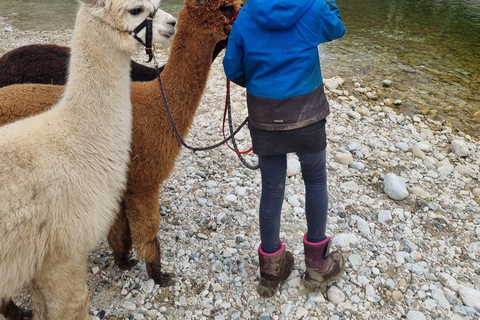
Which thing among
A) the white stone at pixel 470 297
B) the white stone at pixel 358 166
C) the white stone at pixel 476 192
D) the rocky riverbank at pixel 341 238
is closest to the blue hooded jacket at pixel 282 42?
the rocky riverbank at pixel 341 238

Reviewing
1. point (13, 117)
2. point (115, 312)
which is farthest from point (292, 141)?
point (13, 117)

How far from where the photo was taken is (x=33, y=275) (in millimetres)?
1666

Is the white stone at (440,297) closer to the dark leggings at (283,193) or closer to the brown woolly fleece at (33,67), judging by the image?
the dark leggings at (283,193)

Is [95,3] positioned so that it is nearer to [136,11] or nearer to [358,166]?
[136,11]

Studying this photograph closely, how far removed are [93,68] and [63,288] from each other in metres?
1.00

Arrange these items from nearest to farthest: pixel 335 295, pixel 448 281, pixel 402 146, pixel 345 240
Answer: pixel 335 295 → pixel 448 281 → pixel 345 240 → pixel 402 146

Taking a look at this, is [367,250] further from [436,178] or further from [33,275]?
[33,275]

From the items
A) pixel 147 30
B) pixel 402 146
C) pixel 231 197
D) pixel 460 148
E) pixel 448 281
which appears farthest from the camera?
pixel 460 148

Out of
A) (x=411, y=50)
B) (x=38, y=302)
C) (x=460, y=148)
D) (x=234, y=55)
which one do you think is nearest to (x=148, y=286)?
(x=38, y=302)

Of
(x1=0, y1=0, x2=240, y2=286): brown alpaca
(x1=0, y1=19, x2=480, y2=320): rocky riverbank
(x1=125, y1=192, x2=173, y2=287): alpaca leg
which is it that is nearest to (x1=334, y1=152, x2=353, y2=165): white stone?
(x1=0, y1=19, x2=480, y2=320): rocky riverbank

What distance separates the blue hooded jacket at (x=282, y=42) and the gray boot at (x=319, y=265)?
95 centimetres

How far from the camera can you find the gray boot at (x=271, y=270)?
2.28 m

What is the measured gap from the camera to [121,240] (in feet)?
8.17

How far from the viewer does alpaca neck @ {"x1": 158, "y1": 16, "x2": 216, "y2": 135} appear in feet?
7.39
